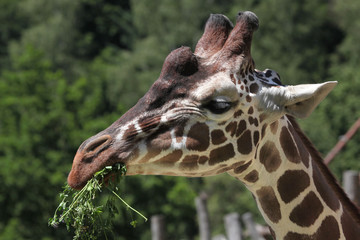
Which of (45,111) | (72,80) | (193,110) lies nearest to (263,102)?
(193,110)

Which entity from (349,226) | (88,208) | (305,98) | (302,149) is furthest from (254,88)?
(88,208)

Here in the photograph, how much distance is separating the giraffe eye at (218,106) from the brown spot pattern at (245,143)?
0.18 meters

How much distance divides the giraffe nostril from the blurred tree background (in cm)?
2272

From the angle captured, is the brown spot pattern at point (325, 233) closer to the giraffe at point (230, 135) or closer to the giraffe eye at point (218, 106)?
the giraffe at point (230, 135)

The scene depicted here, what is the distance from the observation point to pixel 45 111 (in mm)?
36656

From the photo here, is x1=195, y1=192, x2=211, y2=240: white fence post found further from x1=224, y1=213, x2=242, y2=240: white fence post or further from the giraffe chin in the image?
the giraffe chin

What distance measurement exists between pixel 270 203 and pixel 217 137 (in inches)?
20.5

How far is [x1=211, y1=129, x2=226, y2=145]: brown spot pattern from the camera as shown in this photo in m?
3.99

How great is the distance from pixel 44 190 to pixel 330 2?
32.8 metres

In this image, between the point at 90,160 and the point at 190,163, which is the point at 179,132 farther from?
the point at 90,160

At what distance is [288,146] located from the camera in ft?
13.8

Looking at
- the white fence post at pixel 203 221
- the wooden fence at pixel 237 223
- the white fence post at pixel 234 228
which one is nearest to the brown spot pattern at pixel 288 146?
the wooden fence at pixel 237 223

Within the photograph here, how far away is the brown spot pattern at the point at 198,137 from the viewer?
3949 millimetres

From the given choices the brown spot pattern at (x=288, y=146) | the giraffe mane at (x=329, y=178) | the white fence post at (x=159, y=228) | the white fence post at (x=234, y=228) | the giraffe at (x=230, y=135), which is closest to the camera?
the giraffe at (x=230, y=135)
